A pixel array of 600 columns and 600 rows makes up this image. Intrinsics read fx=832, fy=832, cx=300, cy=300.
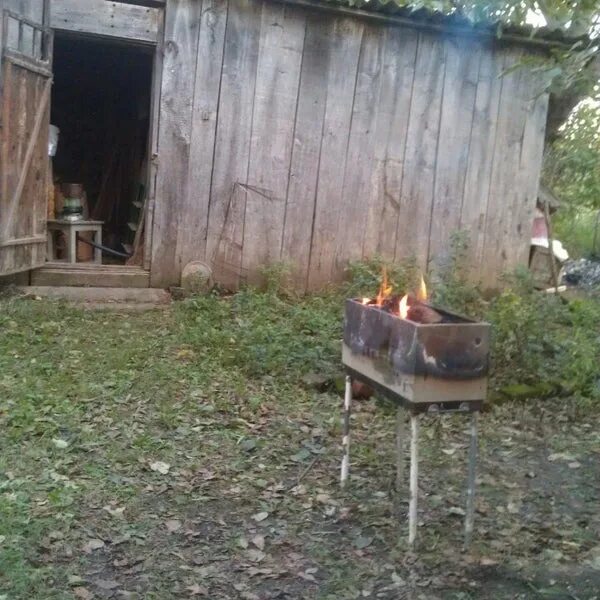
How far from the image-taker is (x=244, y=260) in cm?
774

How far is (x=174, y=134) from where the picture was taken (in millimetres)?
7379

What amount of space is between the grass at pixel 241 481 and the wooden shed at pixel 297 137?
152cm

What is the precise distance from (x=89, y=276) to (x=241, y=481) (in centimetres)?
383

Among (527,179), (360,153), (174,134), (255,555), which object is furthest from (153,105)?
(255,555)

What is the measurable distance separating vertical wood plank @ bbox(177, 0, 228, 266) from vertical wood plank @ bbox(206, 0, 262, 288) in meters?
0.05

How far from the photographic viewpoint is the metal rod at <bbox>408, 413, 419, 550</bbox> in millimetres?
3492

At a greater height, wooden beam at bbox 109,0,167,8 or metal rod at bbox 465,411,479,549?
wooden beam at bbox 109,0,167,8

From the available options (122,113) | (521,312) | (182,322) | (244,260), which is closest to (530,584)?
(521,312)

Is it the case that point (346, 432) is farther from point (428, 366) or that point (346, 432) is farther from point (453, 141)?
point (453, 141)

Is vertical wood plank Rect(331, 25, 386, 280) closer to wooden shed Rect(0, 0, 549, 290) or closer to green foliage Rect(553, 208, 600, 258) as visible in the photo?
wooden shed Rect(0, 0, 549, 290)

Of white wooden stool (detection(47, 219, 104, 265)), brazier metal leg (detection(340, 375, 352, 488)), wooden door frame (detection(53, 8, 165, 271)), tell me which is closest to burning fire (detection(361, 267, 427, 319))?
brazier metal leg (detection(340, 375, 352, 488))

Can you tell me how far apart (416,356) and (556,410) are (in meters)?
2.55

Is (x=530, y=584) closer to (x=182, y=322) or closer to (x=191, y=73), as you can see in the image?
(x=182, y=322)

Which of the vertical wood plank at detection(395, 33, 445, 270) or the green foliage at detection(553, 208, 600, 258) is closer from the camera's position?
the vertical wood plank at detection(395, 33, 445, 270)
